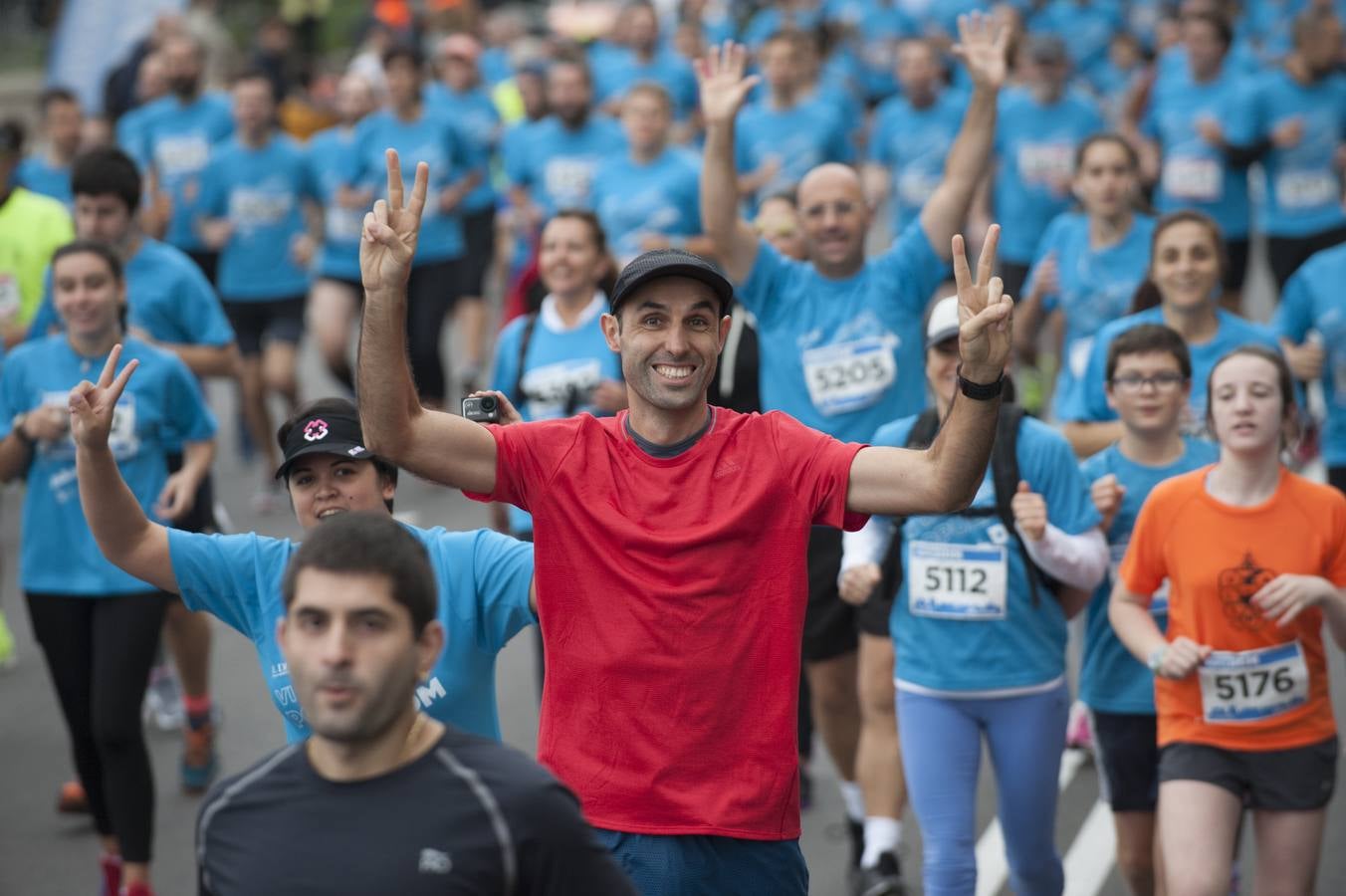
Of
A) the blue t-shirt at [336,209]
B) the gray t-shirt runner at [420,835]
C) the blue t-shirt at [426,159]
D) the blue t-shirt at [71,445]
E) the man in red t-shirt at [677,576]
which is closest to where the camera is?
the gray t-shirt runner at [420,835]

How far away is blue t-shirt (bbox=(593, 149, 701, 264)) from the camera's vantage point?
10.4 meters

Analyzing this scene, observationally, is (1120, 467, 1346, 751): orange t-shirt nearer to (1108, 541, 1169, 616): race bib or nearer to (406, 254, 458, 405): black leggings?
(1108, 541, 1169, 616): race bib

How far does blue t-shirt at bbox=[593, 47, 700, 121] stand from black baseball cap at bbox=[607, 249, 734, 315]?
12507 millimetres

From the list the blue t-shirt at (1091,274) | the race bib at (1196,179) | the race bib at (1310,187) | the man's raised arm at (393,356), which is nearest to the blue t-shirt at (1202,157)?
the race bib at (1196,179)

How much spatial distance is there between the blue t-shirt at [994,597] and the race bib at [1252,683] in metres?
0.49

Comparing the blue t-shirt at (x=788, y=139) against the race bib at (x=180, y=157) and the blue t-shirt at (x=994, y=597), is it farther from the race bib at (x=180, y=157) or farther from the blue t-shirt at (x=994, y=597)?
the blue t-shirt at (x=994, y=597)

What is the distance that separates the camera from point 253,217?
1189 cm

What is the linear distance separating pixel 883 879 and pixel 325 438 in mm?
2604

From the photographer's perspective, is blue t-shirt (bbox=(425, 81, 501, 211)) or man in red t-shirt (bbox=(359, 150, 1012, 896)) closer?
man in red t-shirt (bbox=(359, 150, 1012, 896))

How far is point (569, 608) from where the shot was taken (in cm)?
384

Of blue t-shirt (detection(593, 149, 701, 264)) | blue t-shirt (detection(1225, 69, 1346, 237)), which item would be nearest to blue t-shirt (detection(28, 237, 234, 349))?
blue t-shirt (detection(593, 149, 701, 264))

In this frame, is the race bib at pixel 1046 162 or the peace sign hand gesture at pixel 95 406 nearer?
the peace sign hand gesture at pixel 95 406

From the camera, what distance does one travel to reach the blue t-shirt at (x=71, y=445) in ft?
20.4

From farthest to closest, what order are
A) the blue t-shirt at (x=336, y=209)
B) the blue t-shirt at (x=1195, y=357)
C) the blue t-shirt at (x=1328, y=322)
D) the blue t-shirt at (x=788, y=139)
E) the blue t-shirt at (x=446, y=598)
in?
the blue t-shirt at (x=788, y=139), the blue t-shirt at (x=336, y=209), the blue t-shirt at (x=1328, y=322), the blue t-shirt at (x=1195, y=357), the blue t-shirt at (x=446, y=598)
